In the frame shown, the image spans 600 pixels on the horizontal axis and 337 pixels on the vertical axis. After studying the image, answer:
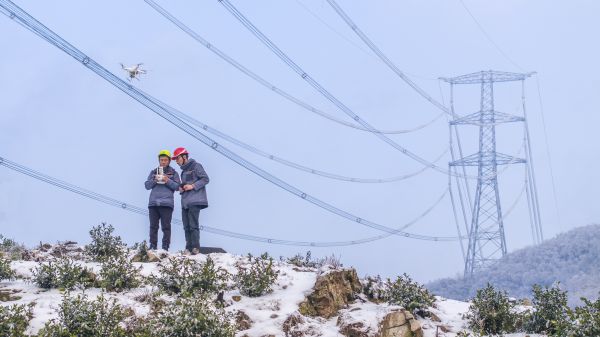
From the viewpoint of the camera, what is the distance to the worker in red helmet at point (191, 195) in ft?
67.8

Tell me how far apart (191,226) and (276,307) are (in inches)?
179

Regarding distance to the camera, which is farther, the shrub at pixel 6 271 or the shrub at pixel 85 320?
the shrub at pixel 6 271

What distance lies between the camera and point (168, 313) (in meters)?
15.2

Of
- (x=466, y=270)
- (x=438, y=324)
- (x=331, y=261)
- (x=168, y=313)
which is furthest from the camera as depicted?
(x=466, y=270)

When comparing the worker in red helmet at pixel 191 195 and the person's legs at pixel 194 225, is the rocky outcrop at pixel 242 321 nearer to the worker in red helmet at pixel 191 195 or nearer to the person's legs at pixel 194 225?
the worker in red helmet at pixel 191 195

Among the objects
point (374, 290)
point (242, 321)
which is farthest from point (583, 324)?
point (242, 321)

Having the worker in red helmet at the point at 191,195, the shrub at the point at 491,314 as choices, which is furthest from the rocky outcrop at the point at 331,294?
the worker in red helmet at the point at 191,195

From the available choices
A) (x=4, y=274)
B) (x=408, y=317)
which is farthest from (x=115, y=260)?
(x=408, y=317)

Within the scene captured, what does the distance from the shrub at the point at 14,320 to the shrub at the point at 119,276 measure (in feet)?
6.62

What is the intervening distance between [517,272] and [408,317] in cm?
6502

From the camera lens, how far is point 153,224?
21.2 meters

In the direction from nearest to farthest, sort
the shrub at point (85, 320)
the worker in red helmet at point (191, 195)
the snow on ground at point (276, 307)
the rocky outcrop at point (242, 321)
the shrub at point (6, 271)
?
the shrub at point (85, 320) < the rocky outcrop at point (242, 321) < the snow on ground at point (276, 307) < the shrub at point (6, 271) < the worker in red helmet at point (191, 195)

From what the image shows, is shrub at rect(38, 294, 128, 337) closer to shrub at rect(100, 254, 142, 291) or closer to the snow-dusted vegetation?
the snow-dusted vegetation

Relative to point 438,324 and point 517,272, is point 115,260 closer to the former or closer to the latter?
point 438,324
